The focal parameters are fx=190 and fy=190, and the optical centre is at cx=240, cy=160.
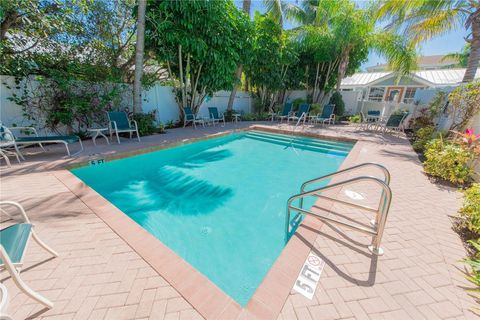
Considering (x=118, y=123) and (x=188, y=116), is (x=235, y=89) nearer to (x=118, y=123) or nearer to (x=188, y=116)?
(x=188, y=116)

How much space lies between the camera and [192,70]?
8969 mm

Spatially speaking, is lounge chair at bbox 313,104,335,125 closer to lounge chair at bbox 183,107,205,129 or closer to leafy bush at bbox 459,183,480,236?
lounge chair at bbox 183,107,205,129

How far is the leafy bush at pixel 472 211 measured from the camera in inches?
90.7

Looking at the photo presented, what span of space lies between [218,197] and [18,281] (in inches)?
118

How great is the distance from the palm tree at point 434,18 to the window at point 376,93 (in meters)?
12.1

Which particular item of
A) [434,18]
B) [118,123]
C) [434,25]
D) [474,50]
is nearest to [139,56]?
[118,123]

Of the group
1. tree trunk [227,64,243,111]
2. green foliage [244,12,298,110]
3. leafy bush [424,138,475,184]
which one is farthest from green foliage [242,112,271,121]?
leafy bush [424,138,475,184]

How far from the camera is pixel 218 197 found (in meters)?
4.11

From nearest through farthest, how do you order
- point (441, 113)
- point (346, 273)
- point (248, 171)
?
point (346, 273) < point (248, 171) < point (441, 113)

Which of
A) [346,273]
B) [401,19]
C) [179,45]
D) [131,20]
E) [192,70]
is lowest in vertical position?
[346,273]

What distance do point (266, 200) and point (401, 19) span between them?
35.7 feet

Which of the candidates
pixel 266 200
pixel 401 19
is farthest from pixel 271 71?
pixel 266 200

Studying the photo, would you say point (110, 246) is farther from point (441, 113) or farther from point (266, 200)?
point (441, 113)

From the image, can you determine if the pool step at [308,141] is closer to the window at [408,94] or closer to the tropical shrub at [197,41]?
the tropical shrub at [197,41]
